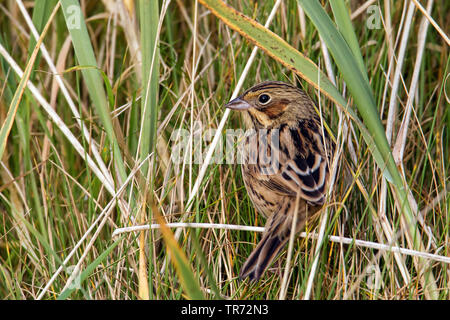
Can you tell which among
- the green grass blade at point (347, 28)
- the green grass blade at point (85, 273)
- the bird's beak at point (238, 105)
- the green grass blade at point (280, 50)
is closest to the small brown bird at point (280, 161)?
the bird's beak at point (238, 105)

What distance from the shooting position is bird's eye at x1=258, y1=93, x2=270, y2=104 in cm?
260

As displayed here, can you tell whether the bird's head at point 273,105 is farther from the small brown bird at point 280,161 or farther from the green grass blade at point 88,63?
Result: the green grass blade at point 88,63

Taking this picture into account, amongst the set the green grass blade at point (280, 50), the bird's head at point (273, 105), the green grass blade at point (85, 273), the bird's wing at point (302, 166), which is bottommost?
the green grass blade at point (85, 273)

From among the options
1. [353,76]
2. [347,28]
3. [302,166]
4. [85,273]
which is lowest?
[85,273]

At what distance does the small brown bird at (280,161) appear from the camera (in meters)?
2.19

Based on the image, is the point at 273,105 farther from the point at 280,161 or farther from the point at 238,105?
the point at 280,161

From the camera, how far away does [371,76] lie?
2865mm

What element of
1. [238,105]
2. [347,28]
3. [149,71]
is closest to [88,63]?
Result: [149,71]

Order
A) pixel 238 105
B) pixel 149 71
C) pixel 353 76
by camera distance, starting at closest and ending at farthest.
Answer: pixel 353 76 → pixel 149 71 → pixel 238 105

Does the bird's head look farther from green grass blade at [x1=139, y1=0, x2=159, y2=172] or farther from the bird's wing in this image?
green grass blade at [x1=139, y1=0, x2=159, y2=172]

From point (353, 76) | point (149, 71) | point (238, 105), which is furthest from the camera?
point (238, 105)

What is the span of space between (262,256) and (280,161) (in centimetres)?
49

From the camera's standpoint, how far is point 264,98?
8.55 feet

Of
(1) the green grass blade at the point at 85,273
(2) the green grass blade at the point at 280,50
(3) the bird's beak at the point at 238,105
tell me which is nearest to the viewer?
(1) the green grass blade at the point at 85,273
